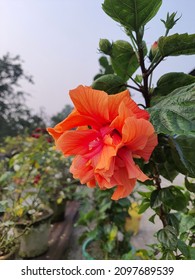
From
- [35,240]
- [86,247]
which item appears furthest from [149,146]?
[35,240]

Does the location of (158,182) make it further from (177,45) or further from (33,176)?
(33,176)

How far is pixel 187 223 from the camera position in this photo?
1.72ft

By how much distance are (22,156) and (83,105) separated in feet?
4.75

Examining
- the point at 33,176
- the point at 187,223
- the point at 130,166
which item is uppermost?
the point at 130,166

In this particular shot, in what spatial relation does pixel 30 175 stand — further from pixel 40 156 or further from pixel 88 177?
pixel 88 177

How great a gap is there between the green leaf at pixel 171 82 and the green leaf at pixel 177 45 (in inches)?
1.1

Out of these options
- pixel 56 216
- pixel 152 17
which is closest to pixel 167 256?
pixel 152 17

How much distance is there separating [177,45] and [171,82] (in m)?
0.05

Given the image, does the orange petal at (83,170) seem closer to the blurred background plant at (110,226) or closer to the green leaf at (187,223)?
the green leaf at (187,223)

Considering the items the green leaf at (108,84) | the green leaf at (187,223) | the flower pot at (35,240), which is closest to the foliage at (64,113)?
the green leaf at (108,84)

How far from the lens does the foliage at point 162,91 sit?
256 millimetres

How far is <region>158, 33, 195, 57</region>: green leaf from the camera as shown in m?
0.31

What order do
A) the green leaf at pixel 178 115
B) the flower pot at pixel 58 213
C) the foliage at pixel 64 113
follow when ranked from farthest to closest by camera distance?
the flower pot at pixel 58 213
the foliage at pixel 64 113
the green leaf at pixel 178 115

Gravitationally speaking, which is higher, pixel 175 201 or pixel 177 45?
pixel 177 45
